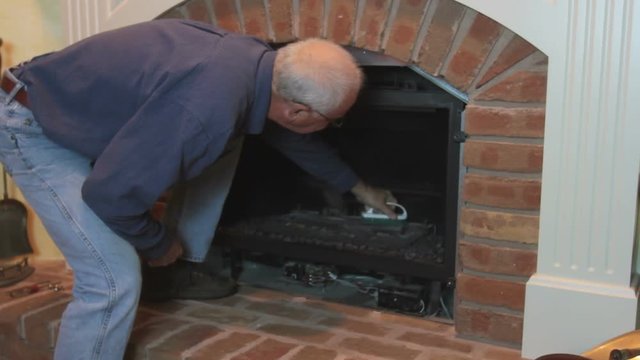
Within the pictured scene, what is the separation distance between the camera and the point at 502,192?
1.55 meters

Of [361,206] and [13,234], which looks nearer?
[361,206]

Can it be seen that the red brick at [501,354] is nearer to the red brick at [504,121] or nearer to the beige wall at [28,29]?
the red brick at [504,121]

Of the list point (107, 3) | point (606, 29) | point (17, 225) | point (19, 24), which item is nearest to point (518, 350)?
point (606, 29)

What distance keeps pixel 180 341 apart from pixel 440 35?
0.99 meters

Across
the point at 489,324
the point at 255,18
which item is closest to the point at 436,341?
the point at 489,324

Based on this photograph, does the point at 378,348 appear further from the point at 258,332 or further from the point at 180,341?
the point at 180,341

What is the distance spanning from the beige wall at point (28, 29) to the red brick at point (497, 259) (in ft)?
5.09

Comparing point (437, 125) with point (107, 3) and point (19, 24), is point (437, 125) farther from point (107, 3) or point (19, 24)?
point (19, 24)

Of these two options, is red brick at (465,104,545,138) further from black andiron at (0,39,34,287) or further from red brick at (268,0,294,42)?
black andiron at (0,39,34,287)

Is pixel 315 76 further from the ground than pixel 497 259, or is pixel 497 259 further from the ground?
pixel 315 76

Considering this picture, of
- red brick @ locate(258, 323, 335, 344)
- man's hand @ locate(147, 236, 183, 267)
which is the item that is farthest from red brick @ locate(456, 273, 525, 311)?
man's hand @ locate(147, 236, 183, 267)

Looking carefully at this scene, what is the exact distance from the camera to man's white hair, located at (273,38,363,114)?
132 cm

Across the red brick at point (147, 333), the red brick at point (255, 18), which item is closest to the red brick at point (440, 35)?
the red brick at point (255, 18)

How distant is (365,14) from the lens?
165 centimetres
